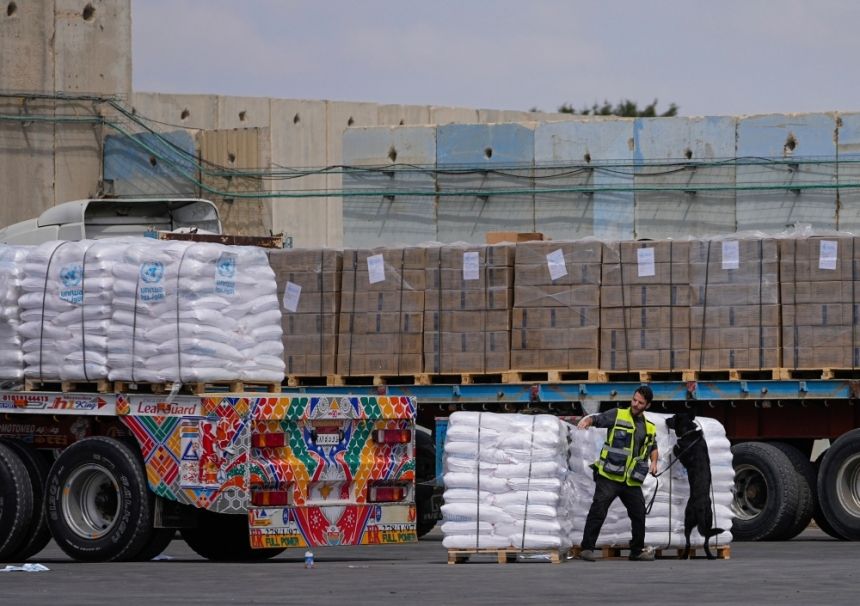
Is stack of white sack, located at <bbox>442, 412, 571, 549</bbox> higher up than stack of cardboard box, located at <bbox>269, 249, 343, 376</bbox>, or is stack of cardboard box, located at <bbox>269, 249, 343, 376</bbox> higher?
stack of cardboard box, located at <bbox>269, 249, 343, 376</bbox>

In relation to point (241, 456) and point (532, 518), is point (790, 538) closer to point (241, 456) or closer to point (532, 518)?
point (532, 518)

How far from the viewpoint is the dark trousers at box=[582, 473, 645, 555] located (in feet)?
47.0

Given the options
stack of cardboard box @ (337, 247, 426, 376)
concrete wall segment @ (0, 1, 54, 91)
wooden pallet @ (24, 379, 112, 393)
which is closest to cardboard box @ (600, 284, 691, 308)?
stack of cardboard box @ (337, 247, 426, 376)

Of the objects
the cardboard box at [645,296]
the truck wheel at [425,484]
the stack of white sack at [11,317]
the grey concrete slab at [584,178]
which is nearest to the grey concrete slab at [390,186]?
the grey concrete slab at [584,178]

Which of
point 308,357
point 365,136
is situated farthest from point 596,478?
point 365,136

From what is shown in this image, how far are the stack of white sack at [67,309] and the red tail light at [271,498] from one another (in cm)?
164

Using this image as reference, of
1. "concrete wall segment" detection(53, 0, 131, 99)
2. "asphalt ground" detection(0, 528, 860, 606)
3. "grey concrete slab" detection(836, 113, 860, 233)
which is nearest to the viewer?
"asphalt ground" detection(0, 528, 860, 606)

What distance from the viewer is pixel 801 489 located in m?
17.8

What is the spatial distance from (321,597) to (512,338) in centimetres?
828

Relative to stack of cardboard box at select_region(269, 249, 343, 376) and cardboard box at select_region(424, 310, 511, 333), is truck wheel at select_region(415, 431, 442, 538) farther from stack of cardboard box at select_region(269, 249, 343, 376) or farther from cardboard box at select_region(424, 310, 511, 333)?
stack of cardboard box at select_region(269, 249, 343, 376)

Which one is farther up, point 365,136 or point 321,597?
point 365,136

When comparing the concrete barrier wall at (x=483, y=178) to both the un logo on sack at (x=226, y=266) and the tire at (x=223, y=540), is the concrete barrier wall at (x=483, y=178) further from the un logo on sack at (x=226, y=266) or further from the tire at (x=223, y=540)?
the un logo on sack at (x=226, y=266)

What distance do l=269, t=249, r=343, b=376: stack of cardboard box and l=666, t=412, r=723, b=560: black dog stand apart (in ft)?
17.9

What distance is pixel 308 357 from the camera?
1977cm
